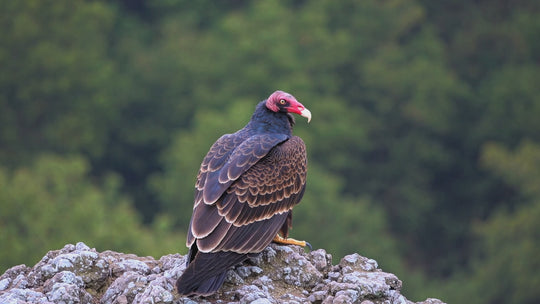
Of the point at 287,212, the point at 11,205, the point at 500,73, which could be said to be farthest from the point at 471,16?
the point at 287,212

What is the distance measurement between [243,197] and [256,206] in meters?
0.16

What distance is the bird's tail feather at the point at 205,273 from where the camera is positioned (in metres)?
7.48

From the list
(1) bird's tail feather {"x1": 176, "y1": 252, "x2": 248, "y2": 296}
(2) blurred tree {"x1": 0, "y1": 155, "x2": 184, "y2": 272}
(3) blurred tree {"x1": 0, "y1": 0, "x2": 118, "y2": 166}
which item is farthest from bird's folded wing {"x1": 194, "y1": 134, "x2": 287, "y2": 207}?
(3) blurred tree {"x1": 0, "y1": 0, "x2": 118, "y2": 166}

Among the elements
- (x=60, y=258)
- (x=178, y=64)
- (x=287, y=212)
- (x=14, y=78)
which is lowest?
(x=60, y=258)

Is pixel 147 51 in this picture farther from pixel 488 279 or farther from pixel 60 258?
pixel 60 258

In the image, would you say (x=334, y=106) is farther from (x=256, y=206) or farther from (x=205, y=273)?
(x=205, y=273)

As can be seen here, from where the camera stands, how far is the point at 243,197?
8.21m

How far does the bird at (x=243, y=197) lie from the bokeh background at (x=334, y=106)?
2833 centimetres

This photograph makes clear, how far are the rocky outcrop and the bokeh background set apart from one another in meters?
28.9

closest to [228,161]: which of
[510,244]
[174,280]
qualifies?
[174,280]

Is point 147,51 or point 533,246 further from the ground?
point 147,51

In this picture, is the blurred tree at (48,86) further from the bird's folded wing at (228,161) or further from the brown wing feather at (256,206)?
the brown wing feather at (256,206)

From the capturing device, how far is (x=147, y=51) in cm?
5288

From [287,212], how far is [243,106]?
34.1 metres
